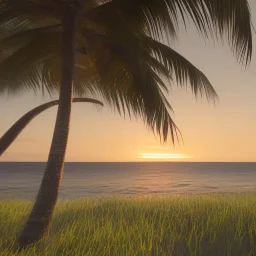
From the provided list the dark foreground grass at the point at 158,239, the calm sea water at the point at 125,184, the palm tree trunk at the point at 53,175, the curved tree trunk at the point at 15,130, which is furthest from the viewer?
the calm sea water at the point at 125,184

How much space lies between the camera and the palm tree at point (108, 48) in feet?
21.7

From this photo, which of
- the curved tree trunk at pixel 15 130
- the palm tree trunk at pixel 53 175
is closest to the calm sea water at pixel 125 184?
the curved tree trunk at pixel 15 130

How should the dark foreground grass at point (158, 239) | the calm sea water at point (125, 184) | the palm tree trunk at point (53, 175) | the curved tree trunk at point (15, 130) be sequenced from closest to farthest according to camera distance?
the dark foreground grass at point (158, 239), the palm tree trunk at point (53, 175), the curved tree trunk at point (15, 130), the calm sea water at point (125, 184)

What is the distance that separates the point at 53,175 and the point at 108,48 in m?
2.75

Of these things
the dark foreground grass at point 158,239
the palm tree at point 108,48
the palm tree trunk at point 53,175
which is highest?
the palm tree at point 108,48

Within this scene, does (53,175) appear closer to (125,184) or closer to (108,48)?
(108,48)

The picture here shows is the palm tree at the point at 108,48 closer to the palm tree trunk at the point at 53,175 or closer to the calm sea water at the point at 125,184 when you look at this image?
the palm tree trunk at the point at 53,175

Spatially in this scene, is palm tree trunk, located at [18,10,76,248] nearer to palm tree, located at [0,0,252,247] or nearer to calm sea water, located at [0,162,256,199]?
palm tree, located at [0,0,252,247]

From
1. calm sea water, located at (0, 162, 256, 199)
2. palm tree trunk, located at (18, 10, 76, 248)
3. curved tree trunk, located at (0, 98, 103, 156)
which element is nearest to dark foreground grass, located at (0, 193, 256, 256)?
palm tree trunk, located at (18, 10, 76, 248)

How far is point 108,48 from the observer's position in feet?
25.5

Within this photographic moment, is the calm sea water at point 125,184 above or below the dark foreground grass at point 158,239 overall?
below

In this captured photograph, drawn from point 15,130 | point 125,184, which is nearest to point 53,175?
point 15,130

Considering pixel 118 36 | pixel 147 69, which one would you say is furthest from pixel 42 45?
pixel 147 69

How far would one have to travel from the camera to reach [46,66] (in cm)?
936
